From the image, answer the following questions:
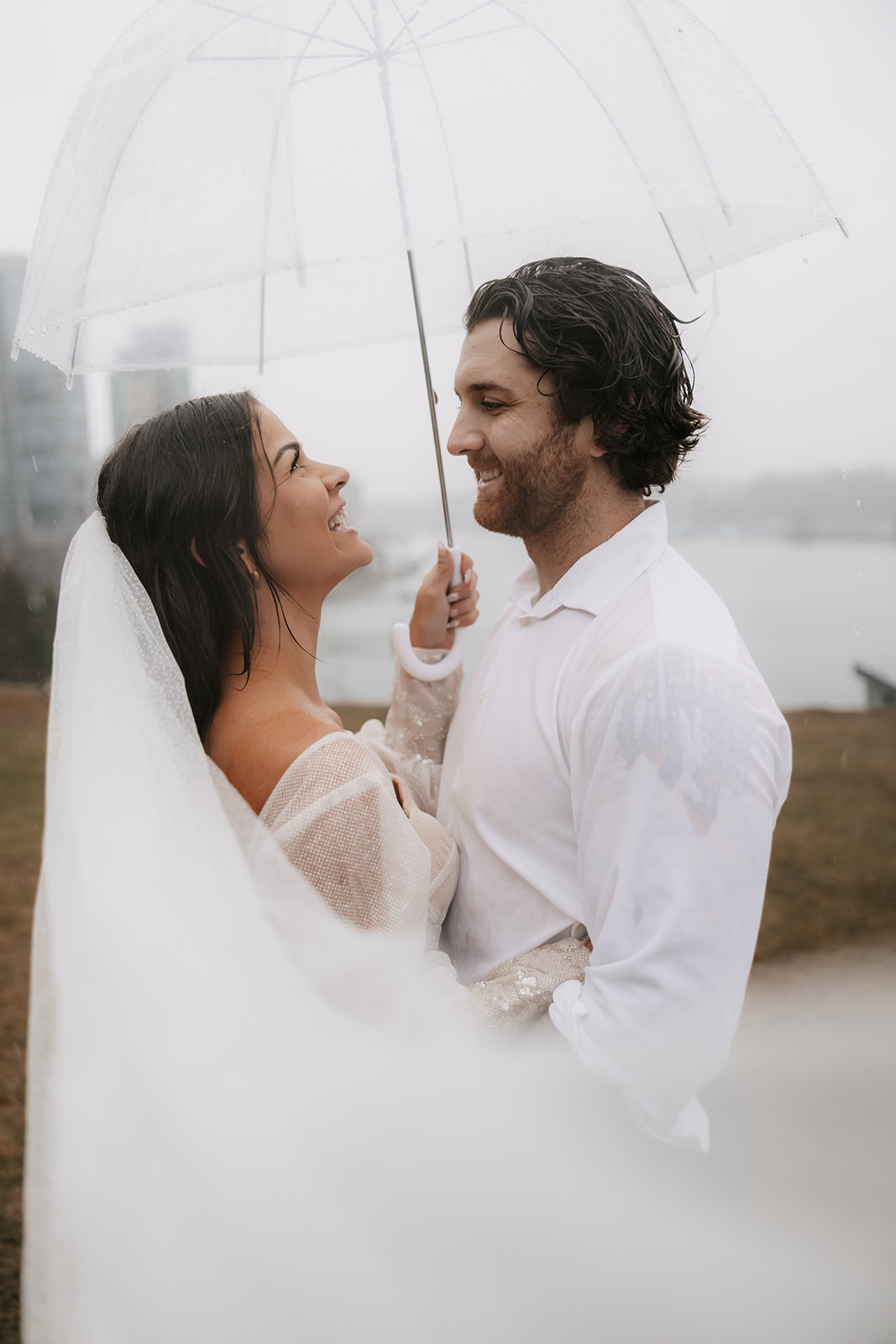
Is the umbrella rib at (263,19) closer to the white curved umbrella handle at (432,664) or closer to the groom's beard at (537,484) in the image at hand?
the groom's beard at (537,484)

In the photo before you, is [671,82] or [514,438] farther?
[514,438]

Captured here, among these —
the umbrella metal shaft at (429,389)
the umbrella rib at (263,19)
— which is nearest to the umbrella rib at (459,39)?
the umbrella rib at (263,19)

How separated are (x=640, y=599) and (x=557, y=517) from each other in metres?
0.32

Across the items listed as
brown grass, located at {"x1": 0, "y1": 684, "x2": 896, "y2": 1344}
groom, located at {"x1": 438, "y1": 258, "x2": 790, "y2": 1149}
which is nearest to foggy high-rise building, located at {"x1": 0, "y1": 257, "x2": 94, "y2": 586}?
brown grass, located at {"x1": 0, "y1": 684, "x2": 896, "y2": 1344}

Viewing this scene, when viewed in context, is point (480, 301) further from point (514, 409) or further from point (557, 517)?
point (557, 517)

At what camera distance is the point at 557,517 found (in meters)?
1.76

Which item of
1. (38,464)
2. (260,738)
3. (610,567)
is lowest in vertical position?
(260,738)

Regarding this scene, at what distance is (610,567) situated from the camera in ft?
5.39

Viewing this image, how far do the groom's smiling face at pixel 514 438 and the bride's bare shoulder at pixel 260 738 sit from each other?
1.85 ft

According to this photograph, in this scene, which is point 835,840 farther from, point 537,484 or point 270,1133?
point 270,1133

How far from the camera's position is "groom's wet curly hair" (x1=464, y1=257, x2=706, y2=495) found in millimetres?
1694

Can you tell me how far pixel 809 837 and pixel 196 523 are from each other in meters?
5.45

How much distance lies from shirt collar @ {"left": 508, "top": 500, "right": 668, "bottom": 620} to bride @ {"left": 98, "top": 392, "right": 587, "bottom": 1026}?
41cm

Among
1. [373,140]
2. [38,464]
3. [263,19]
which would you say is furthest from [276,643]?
[38,464]
